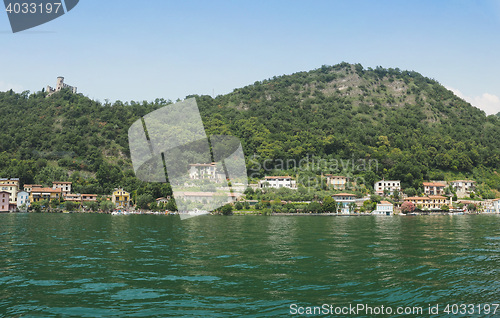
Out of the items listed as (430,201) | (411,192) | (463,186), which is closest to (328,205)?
(430,201)

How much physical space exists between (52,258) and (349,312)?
1008 centimetres

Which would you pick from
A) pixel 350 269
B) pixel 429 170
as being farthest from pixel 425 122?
pixel 350 269

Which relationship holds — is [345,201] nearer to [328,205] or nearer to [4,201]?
[328,205]

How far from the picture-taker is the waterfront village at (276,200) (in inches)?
2286

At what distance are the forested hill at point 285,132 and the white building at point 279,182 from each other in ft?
39.1

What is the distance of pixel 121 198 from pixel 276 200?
92.0 feet

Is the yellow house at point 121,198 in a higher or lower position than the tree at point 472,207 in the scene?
higher

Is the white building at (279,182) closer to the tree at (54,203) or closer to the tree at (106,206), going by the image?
the tree at (106,206)

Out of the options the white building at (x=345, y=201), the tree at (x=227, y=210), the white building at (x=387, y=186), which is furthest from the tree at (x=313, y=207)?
the white building at (x=387, y=186)

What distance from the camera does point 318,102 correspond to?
419ft

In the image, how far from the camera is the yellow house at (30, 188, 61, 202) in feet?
208

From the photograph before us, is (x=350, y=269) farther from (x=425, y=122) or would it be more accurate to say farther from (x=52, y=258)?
(x=425, y=122)

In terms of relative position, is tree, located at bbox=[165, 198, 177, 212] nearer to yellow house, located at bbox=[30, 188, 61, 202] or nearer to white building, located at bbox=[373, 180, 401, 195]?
yellow house, located at bbox=[30, 188, 61, 202]

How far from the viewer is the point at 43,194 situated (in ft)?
210
